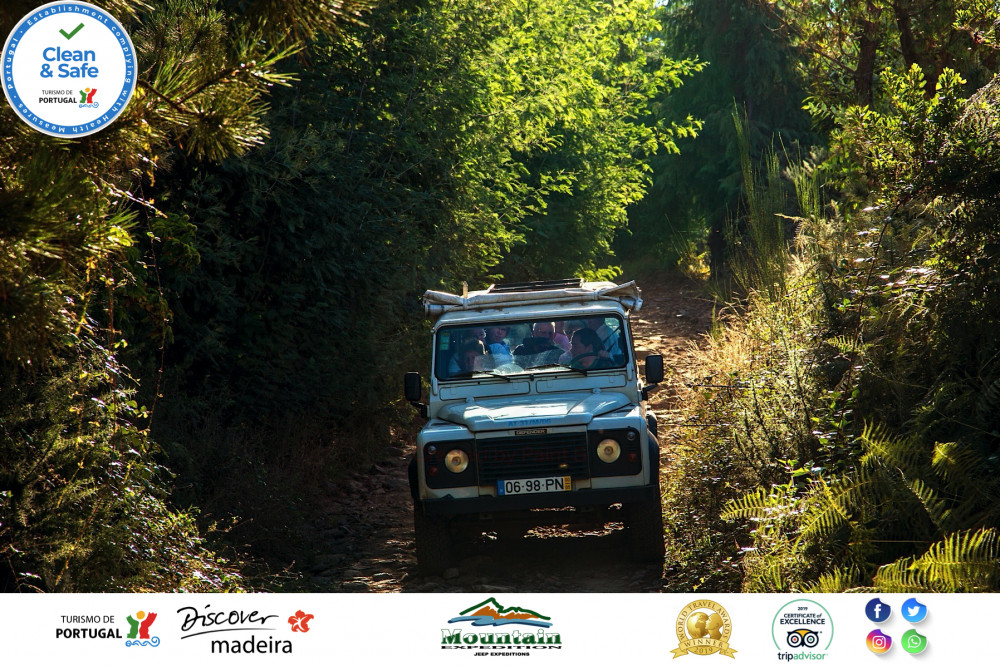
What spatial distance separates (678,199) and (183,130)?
99.6ft

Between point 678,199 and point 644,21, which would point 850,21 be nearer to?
point 644,21

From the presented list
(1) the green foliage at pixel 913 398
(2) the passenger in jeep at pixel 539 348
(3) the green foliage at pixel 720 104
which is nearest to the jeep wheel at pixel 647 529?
(1) the green foliage at pixel 913 398

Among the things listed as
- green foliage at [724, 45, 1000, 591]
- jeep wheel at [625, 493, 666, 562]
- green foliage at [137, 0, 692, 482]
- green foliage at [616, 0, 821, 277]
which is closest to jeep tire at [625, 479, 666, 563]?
jeep wheel at [625, 493, 666, 562]

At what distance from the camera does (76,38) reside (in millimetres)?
4270

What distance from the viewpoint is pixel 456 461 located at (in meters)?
7.27

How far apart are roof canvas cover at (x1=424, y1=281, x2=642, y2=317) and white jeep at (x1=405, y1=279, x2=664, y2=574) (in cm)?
9

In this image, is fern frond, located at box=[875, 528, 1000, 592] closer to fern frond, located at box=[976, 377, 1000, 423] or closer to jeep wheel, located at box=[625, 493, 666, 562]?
fern frond, located at box=[976, 377, 1000, 423]

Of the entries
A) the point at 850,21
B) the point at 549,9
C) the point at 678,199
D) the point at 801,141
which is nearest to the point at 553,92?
the point at 549,9

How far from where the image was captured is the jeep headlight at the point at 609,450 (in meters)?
7.21

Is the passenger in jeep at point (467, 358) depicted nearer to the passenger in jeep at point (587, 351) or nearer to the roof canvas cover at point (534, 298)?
the roof canvas cover at point (534, 298)
